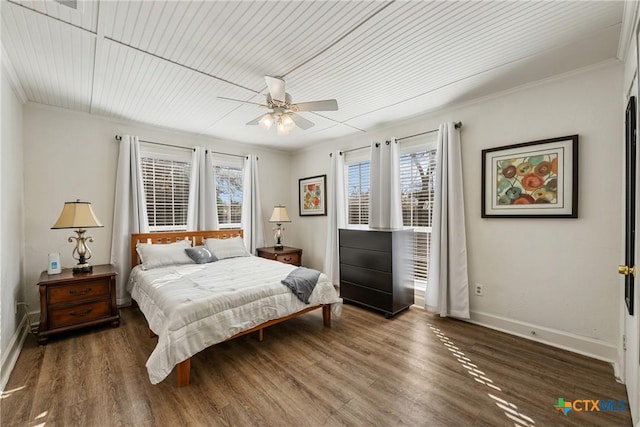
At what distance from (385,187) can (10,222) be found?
4070mm

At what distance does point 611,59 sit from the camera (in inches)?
87.7

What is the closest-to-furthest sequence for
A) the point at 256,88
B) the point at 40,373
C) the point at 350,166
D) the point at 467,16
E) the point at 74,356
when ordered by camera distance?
the point at 467,16
the point at 40,373
the point at 74,356
the point at 256,88
the point at 350,166

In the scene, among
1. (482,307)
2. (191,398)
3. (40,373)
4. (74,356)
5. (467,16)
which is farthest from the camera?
(482,307)

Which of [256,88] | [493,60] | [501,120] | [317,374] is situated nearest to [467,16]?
[493,60]

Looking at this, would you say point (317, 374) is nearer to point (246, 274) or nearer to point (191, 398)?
point (191, 398)

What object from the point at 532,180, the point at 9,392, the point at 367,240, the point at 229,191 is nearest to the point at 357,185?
the point at 367,240

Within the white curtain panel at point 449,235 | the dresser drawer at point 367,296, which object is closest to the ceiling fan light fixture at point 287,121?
the white curtain panel at point 449,235

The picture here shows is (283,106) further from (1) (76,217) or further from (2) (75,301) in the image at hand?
(2) (75,301)

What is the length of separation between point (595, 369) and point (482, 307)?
3.19 feet

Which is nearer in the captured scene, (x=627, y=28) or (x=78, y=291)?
(x=627, y=28)

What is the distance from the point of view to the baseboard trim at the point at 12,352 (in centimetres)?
204

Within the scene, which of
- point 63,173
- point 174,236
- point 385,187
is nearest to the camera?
point 63,173
